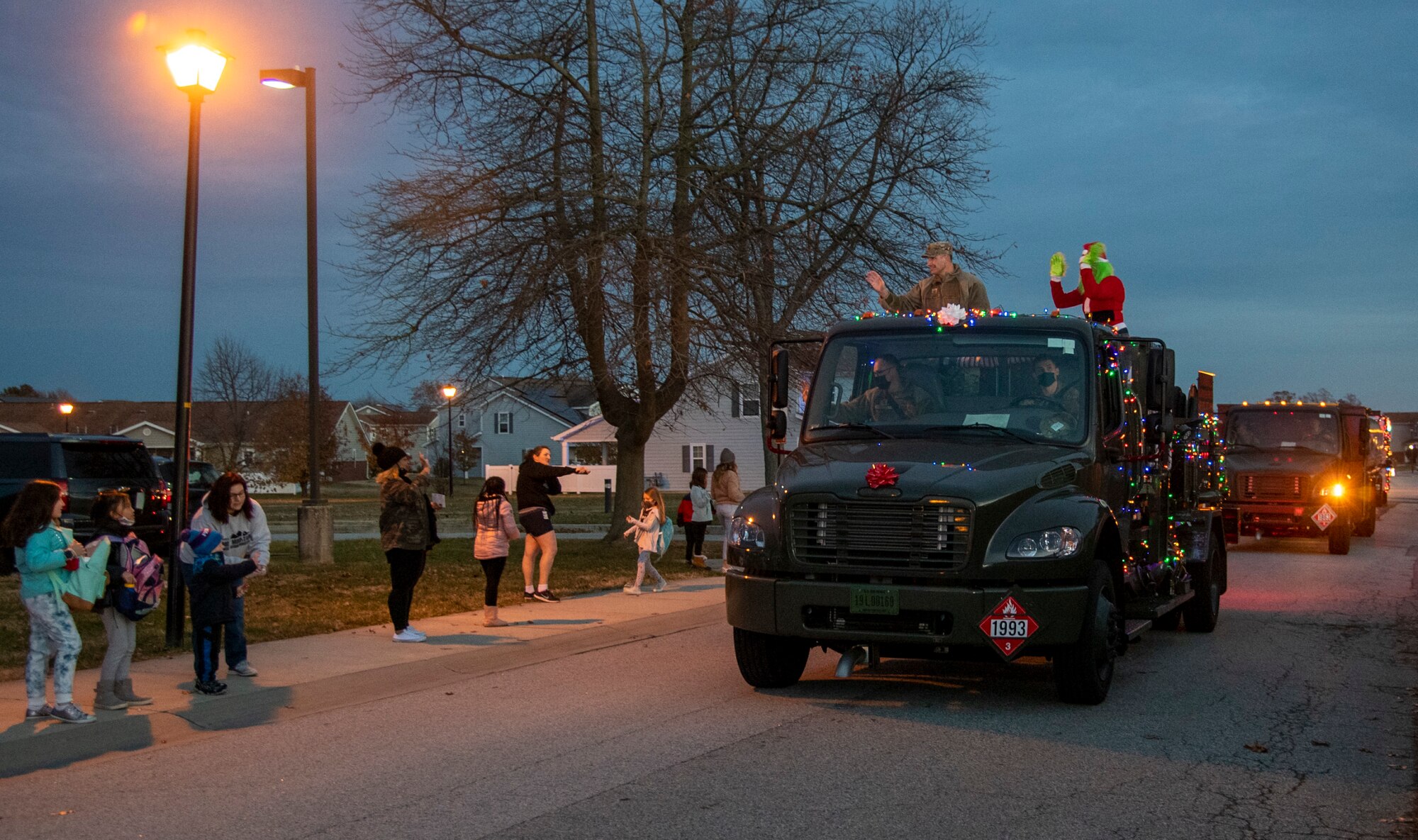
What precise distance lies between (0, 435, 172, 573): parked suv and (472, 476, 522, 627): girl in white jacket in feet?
22.0

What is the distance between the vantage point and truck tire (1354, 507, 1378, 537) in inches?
988

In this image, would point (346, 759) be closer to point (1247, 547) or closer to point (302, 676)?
point (302, 676)

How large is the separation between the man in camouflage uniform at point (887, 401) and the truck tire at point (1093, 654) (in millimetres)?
1685

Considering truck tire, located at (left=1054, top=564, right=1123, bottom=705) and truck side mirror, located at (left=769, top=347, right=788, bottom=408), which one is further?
truck side mirror, located at (left=769, top=347, right=788, bottom=408)

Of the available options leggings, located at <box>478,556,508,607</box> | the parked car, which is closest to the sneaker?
leggings, located at <box>478,556,508,607</box>

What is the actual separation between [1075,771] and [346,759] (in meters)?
3.84

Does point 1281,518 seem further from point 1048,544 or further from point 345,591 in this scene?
point 1048,544

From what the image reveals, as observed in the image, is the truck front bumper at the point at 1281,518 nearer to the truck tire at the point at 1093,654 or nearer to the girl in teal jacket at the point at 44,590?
the truck tire at the point at 1093,654

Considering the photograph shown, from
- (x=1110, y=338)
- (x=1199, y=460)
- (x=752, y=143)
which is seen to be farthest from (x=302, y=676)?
(x=752, y=143)

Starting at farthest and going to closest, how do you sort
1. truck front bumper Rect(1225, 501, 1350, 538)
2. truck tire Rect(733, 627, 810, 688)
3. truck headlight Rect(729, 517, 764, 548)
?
truck front bumper Rect(1225, 501, 1350, 538)
truck tire Rect(733, 627, 810, 688)
truck headlight Rect(729, 517, 764, 548)

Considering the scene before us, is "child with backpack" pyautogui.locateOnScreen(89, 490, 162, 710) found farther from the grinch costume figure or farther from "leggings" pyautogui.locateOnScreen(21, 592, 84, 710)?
the grinch costume figure

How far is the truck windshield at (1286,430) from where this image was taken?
22484mm

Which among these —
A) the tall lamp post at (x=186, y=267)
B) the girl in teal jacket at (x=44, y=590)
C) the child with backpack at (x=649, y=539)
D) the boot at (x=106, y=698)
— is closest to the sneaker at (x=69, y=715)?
the girl in teal jacket at (x=44, y=590)

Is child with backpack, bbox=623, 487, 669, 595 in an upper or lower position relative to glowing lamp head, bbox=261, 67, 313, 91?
lower
